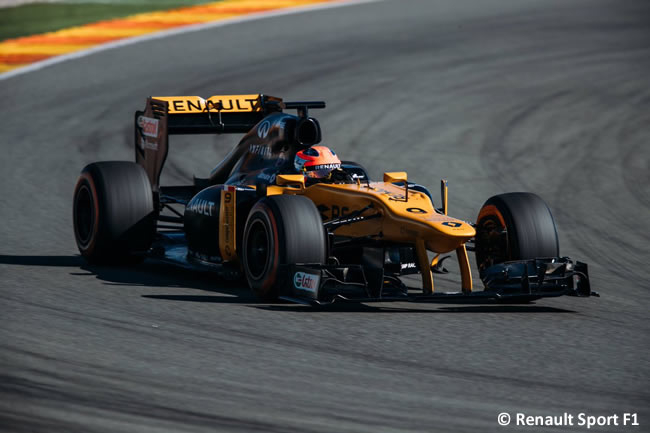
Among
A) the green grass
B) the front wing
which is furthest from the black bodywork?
the green grass

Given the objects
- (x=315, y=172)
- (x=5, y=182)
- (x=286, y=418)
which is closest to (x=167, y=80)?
(x=5, y=182)

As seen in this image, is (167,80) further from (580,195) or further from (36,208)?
(580,195)

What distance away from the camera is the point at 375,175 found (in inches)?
660

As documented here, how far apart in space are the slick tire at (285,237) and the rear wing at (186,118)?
304cm

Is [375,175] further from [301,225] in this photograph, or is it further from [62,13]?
[62,13]

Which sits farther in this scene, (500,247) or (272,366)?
(500,247)

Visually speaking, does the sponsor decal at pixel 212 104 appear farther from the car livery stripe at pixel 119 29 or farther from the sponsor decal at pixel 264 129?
the car livery stripe at pixel 119 29

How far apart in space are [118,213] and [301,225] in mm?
2654

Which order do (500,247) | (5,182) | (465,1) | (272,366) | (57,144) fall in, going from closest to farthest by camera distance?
1. (272,366)
2. (500,247)
3. (5,182)
4. (57,144)
5. (465,1)

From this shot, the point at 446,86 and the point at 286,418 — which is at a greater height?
the point at 446,86

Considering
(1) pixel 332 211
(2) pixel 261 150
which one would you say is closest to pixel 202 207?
(2) pixel 261 150

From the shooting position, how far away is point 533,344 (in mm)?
8320

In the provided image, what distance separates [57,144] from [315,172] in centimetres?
857

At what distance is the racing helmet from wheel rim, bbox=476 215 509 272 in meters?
1.46
